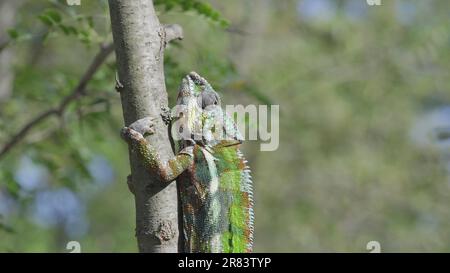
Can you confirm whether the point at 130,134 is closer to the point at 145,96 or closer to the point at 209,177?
the point at 145,96

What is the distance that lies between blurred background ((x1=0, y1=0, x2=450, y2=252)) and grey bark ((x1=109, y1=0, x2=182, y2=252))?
4069mm

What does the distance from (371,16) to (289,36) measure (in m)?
2.94

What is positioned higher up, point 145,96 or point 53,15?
point 53,15

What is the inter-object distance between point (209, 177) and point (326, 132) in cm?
1705

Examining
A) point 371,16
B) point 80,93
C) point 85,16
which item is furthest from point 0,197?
point 371,16

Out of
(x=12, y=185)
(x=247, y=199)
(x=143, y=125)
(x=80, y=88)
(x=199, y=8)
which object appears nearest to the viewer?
(x=143, y=125)

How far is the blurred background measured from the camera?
11.4m

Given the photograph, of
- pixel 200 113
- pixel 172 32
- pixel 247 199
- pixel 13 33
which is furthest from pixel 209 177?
pixel 13 33

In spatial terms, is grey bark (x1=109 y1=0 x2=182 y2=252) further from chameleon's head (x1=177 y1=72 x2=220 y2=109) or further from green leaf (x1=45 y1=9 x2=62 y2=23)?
green leaf (x1=45 y1=9 x2=62 y2=23)

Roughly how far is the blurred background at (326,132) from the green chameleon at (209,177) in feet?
11.9

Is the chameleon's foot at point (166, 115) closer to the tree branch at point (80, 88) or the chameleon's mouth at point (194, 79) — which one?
the chameleon's mouth at point (194, 79)

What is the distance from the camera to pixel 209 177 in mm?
4086

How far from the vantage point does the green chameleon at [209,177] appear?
4000 millimetres

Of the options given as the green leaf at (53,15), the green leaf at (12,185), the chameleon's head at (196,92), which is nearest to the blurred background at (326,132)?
the green leaf at (12,185)
